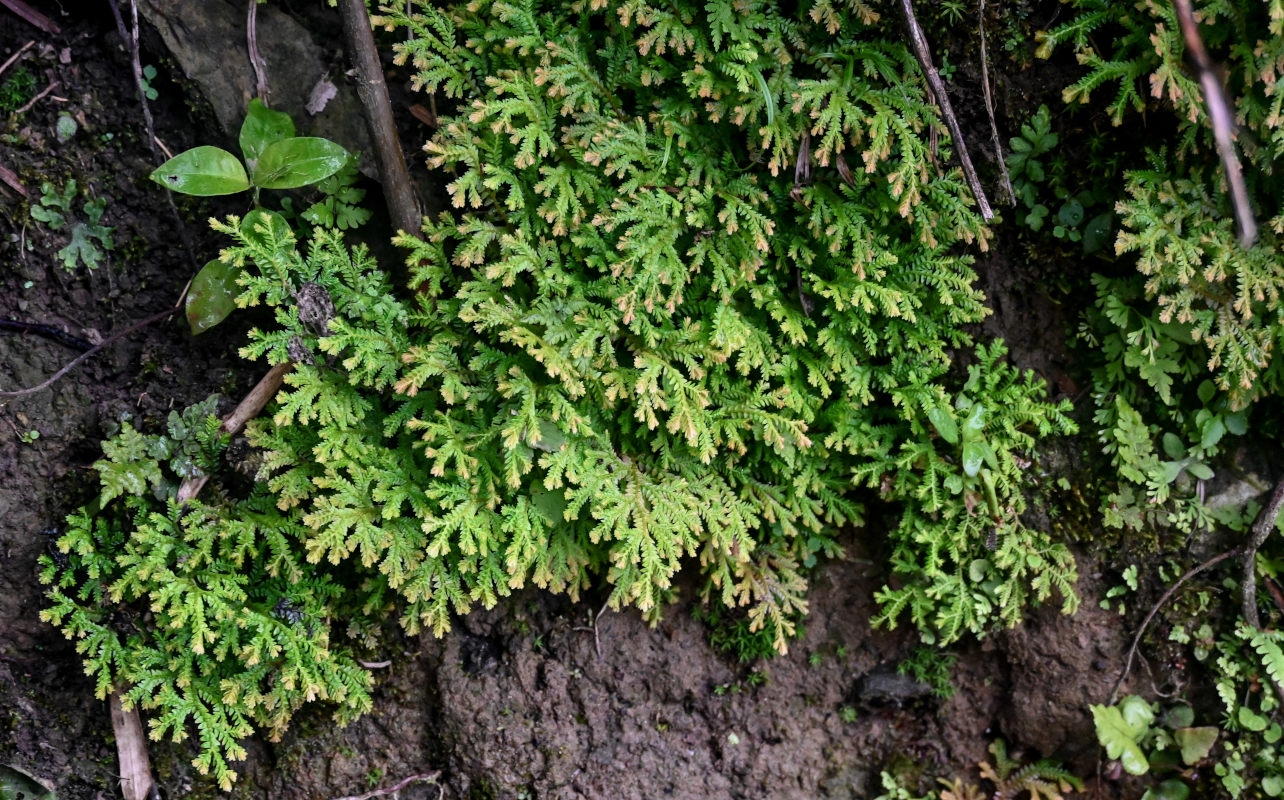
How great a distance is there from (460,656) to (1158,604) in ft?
10.2

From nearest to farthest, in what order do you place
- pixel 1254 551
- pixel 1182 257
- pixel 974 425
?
pixel 1182 257 < pixel 974 425 < pixel 1254 551

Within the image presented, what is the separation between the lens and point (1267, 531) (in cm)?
354

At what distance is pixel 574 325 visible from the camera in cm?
310

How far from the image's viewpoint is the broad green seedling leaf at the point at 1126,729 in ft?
11.5

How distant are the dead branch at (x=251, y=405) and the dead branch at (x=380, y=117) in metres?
0.77

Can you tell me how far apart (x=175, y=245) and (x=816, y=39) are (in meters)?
2.72

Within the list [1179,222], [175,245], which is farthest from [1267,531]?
[175,245]

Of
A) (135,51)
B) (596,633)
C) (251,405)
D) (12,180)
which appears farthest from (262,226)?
(596,633)

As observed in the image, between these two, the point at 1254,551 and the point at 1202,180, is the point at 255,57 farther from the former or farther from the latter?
the point at 1254,551

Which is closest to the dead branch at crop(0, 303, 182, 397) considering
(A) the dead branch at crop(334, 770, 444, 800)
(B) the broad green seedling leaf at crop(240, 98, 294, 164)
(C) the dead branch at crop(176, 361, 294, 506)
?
(C) the dead branch at crop(176, 361, 294, 506)

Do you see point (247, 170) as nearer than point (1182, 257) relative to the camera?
No

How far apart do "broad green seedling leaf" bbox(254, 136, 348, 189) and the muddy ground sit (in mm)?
274

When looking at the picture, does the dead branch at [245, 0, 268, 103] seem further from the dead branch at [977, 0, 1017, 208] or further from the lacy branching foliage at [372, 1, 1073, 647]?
the dead branch at [977, 0, 1017, 208]

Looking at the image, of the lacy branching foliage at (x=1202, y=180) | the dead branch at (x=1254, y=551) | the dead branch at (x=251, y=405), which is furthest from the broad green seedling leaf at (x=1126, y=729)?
the dead branch at (x=251, y=405)
